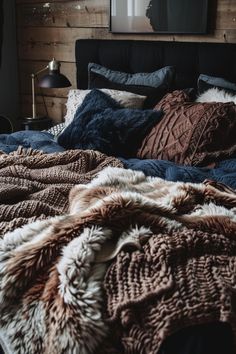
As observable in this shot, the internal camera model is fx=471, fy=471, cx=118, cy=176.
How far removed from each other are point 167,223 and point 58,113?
2591 millimetres

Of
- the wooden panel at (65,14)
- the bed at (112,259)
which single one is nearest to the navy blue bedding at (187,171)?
the bed at (112,259)

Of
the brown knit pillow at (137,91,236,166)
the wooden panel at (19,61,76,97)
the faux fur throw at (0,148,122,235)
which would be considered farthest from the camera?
the wooden panel at (19,61,76,97)

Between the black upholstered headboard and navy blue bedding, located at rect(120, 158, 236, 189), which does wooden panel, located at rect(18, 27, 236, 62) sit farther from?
navy blue bedding, located at rect(120, 158, 236, 189)

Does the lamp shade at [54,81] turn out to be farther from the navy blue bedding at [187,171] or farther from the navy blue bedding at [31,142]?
the navy blue bedding at [187,171]

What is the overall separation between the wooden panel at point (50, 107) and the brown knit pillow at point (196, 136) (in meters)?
1.52

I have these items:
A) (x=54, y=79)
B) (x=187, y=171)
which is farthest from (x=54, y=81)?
(x=187, y=171)

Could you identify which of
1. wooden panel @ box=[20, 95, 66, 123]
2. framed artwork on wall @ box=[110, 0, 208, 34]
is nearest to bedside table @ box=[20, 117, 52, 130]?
wooden panel @ box=[20, 95, 66, 123]

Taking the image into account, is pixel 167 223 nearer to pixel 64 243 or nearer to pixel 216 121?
pixel 64 243

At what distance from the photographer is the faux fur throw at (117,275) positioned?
3.25 ft

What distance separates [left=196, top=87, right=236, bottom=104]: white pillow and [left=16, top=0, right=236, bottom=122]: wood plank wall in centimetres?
54

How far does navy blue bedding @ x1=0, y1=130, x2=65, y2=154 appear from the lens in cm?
229

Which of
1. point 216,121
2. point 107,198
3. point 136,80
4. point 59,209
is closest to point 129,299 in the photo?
point 107,198

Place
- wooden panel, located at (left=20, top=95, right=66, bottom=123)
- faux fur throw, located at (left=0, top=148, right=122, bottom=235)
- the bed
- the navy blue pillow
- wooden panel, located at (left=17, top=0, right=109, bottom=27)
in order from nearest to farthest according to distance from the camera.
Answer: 1. the bed
2. faux fur throw, located at (left=0, top=148, right=122, bottom=235)
3. the navy blue pillow
4. wooden panel, located at (left=17, top=0, right=109, bottom=27)
5. wooden panel, located at (left=20, top=95, right=66, bottom=123)

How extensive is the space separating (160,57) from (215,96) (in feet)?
1.91
